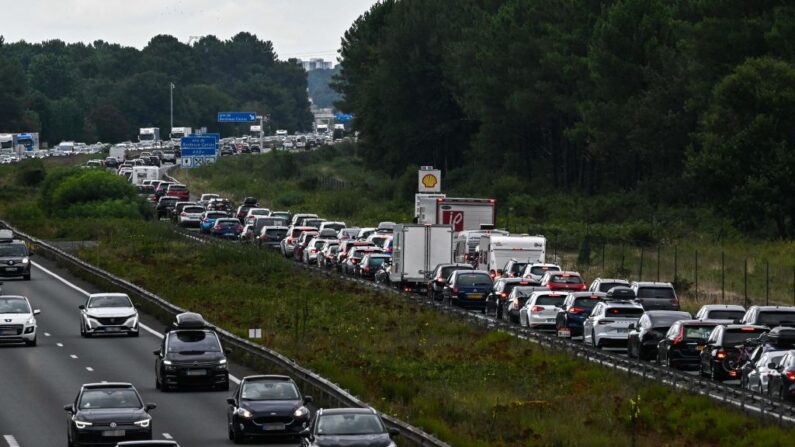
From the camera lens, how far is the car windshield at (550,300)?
180ft

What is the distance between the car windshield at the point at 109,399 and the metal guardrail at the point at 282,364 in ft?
13.6

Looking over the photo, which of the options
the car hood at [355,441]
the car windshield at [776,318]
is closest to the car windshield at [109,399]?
the car hood at [355,441]

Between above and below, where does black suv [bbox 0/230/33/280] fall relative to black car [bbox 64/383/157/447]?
above

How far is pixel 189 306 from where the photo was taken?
63.9 m

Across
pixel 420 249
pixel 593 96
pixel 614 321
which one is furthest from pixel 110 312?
pixel 593 96

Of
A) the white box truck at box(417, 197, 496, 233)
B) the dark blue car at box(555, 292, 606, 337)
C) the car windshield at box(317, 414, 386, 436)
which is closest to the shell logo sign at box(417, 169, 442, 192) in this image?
the white box truck at box(417, 197, 496, 233)

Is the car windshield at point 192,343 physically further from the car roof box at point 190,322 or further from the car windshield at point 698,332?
the car windshield at point 698,332

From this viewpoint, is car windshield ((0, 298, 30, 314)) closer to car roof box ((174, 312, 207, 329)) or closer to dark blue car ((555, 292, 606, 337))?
car roof box ((174, 312, 207, 329))

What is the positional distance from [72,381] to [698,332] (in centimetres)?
1504

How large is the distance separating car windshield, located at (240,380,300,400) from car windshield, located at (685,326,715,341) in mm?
12606

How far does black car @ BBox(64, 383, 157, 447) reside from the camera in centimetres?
3117

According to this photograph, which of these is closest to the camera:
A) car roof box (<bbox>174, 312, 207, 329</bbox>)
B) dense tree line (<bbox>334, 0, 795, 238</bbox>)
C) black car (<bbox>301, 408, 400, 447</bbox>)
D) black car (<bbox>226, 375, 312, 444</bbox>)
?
black car (<bbox>301, 408, 400, 447</bbox>)

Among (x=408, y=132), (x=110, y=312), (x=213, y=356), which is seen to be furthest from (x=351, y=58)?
(x=213, y=356)

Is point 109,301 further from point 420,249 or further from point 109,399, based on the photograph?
point 109,399
